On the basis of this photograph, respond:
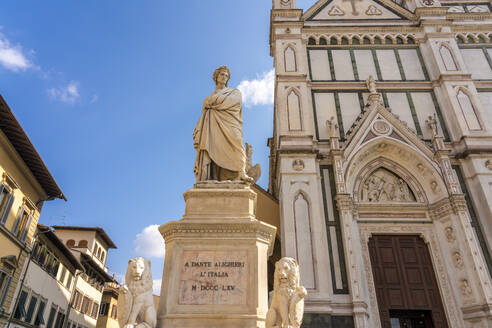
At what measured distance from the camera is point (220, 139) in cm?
696

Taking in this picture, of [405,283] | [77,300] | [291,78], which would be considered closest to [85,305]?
[77,300]

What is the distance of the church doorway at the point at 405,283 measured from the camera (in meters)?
11.6

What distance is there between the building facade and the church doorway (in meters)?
0.03

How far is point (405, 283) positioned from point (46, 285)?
63.9 feet

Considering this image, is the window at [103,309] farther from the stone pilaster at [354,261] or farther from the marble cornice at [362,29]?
the marble cornice at [362,29]

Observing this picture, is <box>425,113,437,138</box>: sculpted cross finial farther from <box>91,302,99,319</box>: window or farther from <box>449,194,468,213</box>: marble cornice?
<box>91,302,99,319</box>: window

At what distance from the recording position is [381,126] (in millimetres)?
14961

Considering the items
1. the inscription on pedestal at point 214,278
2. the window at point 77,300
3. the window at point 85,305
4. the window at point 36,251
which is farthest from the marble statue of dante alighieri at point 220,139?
the window at point 85,305

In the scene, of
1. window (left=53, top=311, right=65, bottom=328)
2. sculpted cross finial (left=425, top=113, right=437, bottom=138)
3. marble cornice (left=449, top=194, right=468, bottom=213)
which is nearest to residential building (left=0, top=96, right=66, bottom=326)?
window (left=53, top=311, right=65, bottom=328)

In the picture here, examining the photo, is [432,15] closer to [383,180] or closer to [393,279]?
[383,180]

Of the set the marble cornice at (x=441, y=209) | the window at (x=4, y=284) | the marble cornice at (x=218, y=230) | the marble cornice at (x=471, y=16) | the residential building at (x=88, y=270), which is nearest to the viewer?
the marble cornice at (x=218, y=230)

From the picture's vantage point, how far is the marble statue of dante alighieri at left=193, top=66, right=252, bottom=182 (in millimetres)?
6824

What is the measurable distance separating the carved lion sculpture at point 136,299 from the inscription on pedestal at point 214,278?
52 cm

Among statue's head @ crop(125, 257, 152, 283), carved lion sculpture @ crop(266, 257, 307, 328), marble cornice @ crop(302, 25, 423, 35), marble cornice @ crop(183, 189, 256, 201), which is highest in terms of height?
marble cornice @ crop(302, 25, 423, 35)
